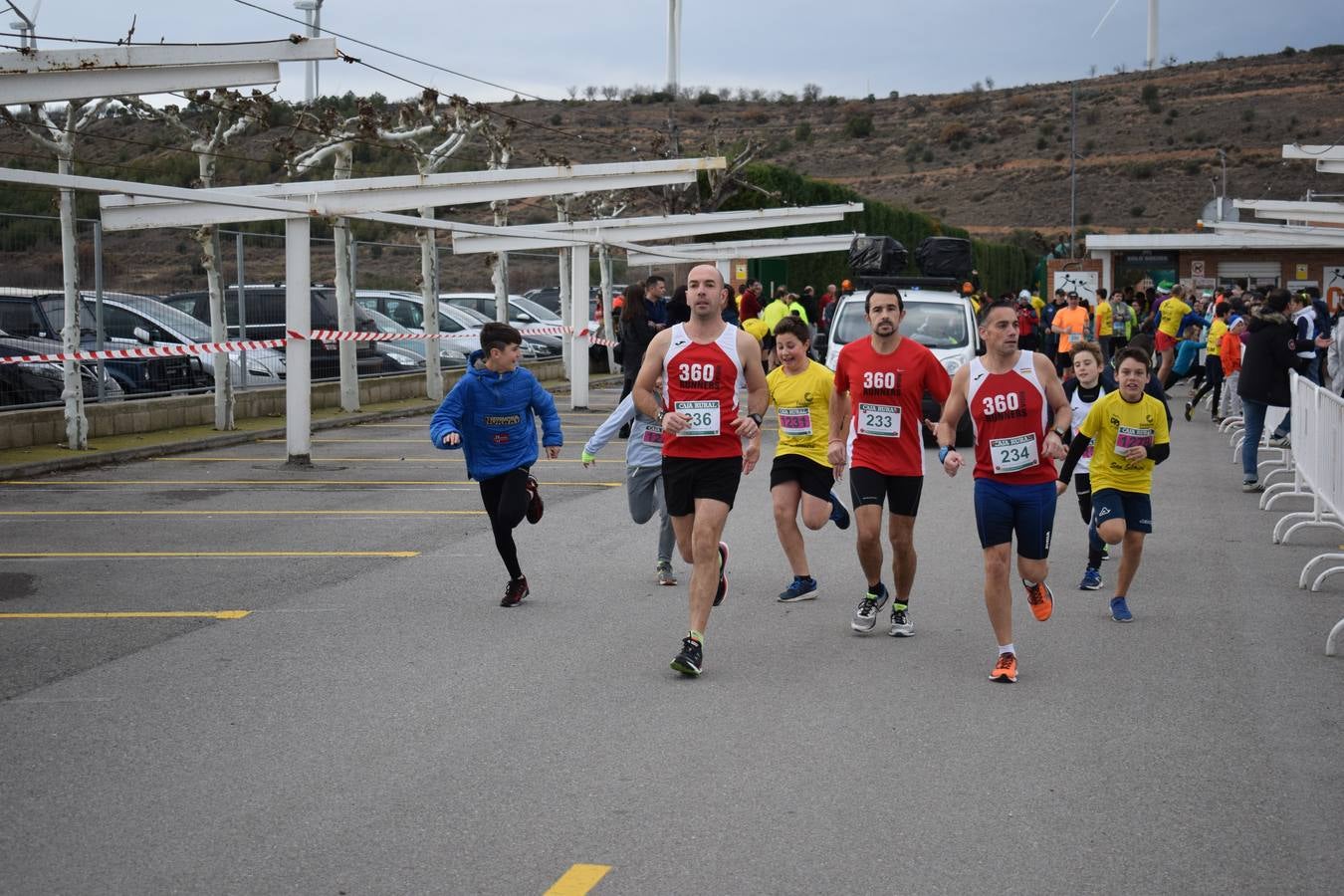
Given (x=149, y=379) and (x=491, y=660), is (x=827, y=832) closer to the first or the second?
(x=491, y=660)

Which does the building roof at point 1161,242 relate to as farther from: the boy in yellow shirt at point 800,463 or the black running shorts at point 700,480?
the black running shorts at point 700,480

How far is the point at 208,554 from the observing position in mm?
11336

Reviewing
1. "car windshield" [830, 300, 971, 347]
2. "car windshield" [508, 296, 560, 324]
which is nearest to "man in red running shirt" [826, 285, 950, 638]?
"car windshield" [830, 300, 971, 347]

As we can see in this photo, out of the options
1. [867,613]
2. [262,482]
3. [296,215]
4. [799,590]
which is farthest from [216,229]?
[867,613]

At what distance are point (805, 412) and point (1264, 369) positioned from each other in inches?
333

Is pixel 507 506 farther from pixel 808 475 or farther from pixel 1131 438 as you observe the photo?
pixel 1131 438

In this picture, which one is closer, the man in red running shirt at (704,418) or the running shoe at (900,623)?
the man in red running shirt at (704,418)

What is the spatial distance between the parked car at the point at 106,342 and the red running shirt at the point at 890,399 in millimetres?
11831

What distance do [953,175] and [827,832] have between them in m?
93.6

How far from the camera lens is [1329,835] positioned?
17.0ft

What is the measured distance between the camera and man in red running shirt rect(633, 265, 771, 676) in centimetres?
780

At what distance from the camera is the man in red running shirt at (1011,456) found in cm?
771

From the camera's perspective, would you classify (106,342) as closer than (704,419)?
No

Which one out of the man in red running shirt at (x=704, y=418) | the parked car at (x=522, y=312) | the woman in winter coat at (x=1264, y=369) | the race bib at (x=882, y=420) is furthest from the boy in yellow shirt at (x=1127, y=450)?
the parked car at (x=522, y=312)
